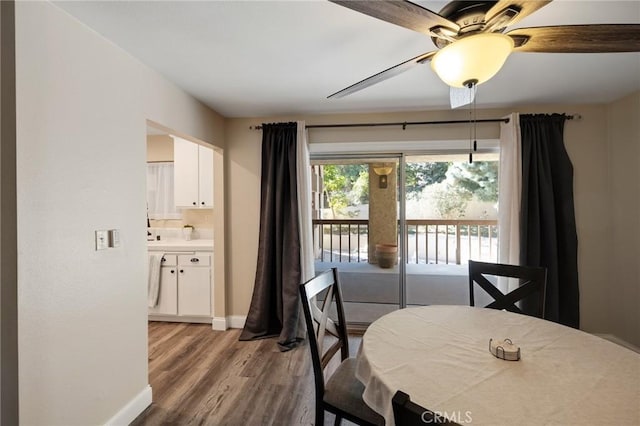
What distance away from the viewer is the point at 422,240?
3779 mm

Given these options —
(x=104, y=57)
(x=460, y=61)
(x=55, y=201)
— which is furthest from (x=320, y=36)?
(x=55, y=201)

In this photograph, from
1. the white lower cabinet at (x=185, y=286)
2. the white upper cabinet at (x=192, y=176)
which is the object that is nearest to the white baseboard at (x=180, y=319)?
the white lower cabinet at (x=185, y=286)

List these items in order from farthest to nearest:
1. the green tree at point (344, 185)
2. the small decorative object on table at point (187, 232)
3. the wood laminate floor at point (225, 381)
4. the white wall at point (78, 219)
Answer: the small decorative object on table at point (187, 232) → the green tree at point (344, 185) → the wood laminate floor at point (225, 381) → the white wall at point (78, 219)

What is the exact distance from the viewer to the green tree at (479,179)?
325cm

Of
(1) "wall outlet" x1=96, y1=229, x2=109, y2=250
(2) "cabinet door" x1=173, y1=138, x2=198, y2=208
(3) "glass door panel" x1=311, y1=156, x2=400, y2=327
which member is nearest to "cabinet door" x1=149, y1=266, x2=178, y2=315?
(2) "cabinet door" x1=173, y1=138, x2=198, y2=208

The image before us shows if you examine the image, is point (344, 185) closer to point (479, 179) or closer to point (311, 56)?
point (479, 179)

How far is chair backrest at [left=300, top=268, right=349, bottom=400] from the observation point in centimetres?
144

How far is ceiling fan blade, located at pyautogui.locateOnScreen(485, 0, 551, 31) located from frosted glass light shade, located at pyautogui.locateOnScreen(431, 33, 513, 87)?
0.06 m

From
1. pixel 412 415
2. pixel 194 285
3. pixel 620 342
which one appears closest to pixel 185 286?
pixel 194 285

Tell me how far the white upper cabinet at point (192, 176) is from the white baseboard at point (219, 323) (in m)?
1.35

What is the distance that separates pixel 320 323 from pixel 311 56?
65.9 inches

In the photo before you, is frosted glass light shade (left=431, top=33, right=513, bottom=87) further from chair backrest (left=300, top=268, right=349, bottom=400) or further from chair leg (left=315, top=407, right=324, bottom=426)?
chair leg (left=315, top=407, right=324, bottom=426)

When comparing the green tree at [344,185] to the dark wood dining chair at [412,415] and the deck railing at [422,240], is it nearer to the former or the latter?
the deck railing at [422,240]

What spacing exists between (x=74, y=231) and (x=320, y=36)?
67.3 inches
